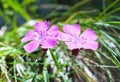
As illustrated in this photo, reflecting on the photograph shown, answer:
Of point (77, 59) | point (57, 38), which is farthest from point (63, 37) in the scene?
point (77, 59)

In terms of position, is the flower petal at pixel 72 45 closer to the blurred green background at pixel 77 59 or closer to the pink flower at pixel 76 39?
the pink flower at pixel 76 39

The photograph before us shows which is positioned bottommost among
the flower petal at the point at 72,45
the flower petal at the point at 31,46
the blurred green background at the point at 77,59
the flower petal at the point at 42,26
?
the blurred green background at the point at 77,59

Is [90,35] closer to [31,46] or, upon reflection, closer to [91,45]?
[91,45]

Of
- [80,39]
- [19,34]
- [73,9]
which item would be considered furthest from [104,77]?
[73,9]

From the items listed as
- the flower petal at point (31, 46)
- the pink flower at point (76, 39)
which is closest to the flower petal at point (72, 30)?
the pink flower at point (76, 39)

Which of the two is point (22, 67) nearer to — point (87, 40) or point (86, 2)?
point (87, 40)

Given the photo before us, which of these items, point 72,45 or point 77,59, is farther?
point 77,59

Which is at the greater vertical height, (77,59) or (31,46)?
(31,46)
